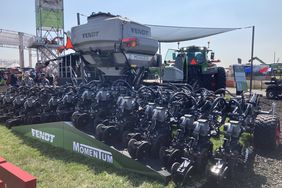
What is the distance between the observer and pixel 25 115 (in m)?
6.14

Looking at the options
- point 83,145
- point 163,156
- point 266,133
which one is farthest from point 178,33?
point 163,156

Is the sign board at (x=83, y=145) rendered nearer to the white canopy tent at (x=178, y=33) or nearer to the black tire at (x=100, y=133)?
the black tire at (x=100, y=133)

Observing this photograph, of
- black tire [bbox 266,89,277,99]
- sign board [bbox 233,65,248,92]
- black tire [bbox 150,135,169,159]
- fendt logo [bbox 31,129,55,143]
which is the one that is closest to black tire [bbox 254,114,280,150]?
black tire [bbox 150,135,169,159]

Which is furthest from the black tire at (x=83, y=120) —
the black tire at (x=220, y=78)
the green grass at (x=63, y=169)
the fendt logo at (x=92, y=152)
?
the black tire at (x=220, y=78)

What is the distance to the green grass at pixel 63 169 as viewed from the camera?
11.0 feet

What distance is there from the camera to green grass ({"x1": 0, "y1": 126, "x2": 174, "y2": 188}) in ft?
11.0

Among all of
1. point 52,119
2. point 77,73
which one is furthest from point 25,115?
point 77,73

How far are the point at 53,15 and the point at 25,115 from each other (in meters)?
23.1

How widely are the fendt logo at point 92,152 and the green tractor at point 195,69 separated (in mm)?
6537

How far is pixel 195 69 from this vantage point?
441 inches

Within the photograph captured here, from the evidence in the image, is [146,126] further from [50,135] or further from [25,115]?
[25,115]

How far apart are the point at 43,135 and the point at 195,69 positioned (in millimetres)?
7661

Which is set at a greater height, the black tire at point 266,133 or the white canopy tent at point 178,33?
the white canopy tent at point 178,33

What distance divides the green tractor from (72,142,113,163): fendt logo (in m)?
6.54
